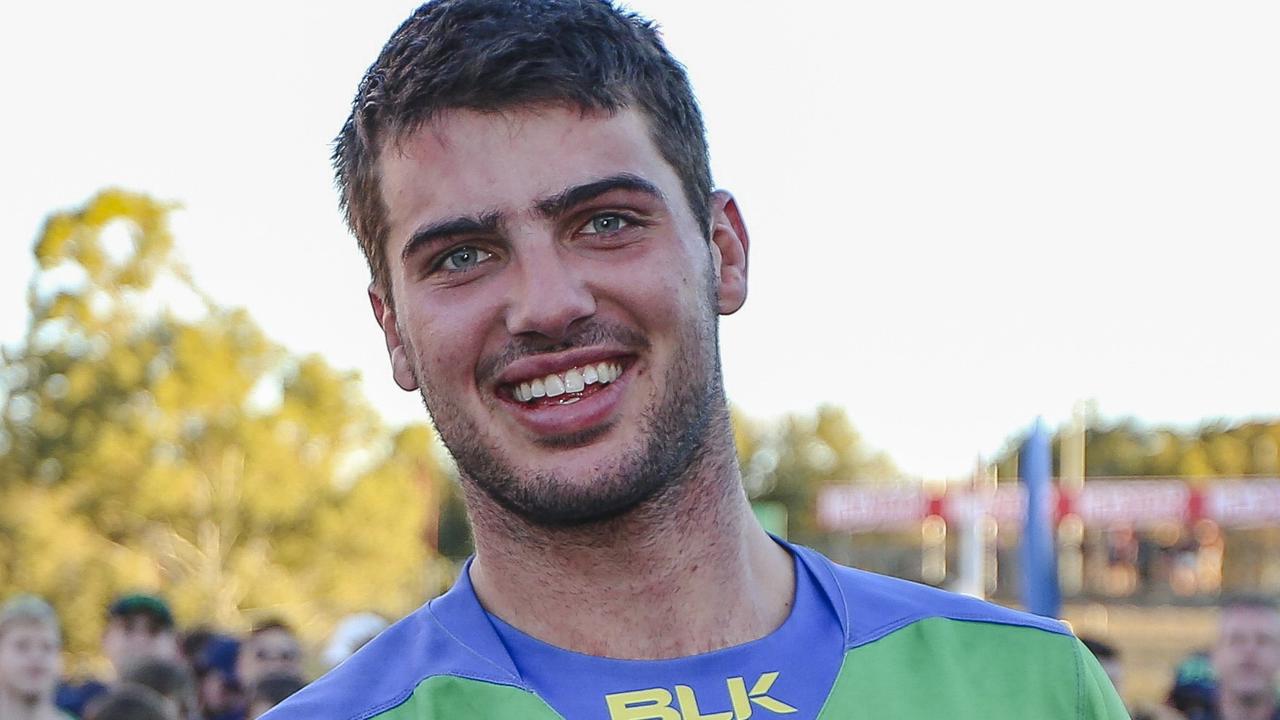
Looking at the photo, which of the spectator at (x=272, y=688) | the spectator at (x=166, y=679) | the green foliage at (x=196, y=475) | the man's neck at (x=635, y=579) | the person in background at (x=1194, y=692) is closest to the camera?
the man's neck at (x=635, y=579)

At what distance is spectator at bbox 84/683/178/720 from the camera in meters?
5.65

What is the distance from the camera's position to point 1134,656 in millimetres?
25609

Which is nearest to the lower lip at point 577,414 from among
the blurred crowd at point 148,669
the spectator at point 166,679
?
the blurred crowd at point 148,669

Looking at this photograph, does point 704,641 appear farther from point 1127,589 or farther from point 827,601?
point 1127,589

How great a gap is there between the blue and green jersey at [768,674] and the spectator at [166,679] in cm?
477

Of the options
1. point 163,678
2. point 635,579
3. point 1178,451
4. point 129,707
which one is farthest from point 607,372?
point 1178,451

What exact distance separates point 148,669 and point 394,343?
A: 4.97m

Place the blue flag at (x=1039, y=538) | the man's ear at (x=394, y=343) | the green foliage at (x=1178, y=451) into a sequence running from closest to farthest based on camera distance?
the man's ear at (x=394, y=343) < the blue flag at (x=1039, y=538) < the green foliage at (x=1178, y=451)

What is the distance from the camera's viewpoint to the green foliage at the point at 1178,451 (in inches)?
2158

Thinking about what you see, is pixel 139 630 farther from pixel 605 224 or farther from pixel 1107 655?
pixel 605 224

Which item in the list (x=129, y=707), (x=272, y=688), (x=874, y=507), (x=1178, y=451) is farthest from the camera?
(x=1178, y=451)

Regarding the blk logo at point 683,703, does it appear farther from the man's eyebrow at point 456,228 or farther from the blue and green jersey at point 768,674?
the man's eyebrow at point 456,228

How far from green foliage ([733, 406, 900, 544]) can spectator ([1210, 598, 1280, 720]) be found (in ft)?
195

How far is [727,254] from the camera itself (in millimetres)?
2258
